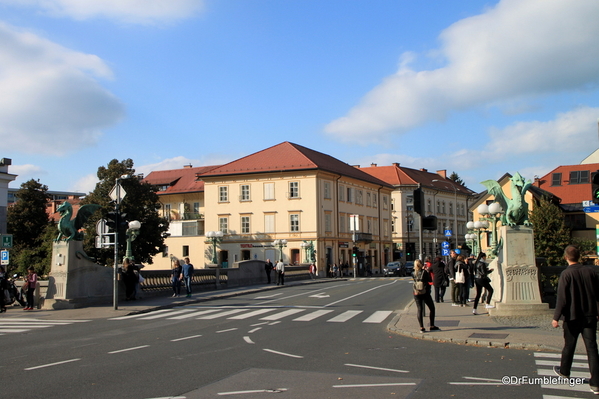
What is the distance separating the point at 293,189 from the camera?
66188 millimetres

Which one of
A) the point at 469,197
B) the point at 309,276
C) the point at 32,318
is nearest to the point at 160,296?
the point at 32,318

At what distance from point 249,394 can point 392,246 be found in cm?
7833

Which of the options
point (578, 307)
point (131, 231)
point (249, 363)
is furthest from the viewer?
point (131, 231)

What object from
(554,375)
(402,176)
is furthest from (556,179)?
(554,375)

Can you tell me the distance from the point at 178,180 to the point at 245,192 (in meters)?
19.9

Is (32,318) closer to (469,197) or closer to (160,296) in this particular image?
(160,296)

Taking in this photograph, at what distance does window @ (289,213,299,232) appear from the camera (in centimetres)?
6562

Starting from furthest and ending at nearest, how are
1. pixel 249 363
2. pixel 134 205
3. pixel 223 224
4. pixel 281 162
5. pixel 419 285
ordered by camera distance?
1. pixel 223 224
2. pixel 281 162
3. pixel 134 205
4. pixel 419 285
5. pixel 249 363

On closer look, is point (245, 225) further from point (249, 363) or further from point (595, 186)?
point (249, 363)

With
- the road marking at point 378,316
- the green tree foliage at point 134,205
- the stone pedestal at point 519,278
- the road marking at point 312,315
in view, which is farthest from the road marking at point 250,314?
the green tree foliage at point 134,205

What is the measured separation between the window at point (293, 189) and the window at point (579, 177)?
122 ft

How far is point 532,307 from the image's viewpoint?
52.8 feet

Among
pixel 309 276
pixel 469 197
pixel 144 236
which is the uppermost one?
pixel 469 197

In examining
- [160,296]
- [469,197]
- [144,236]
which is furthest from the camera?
[469,197]
